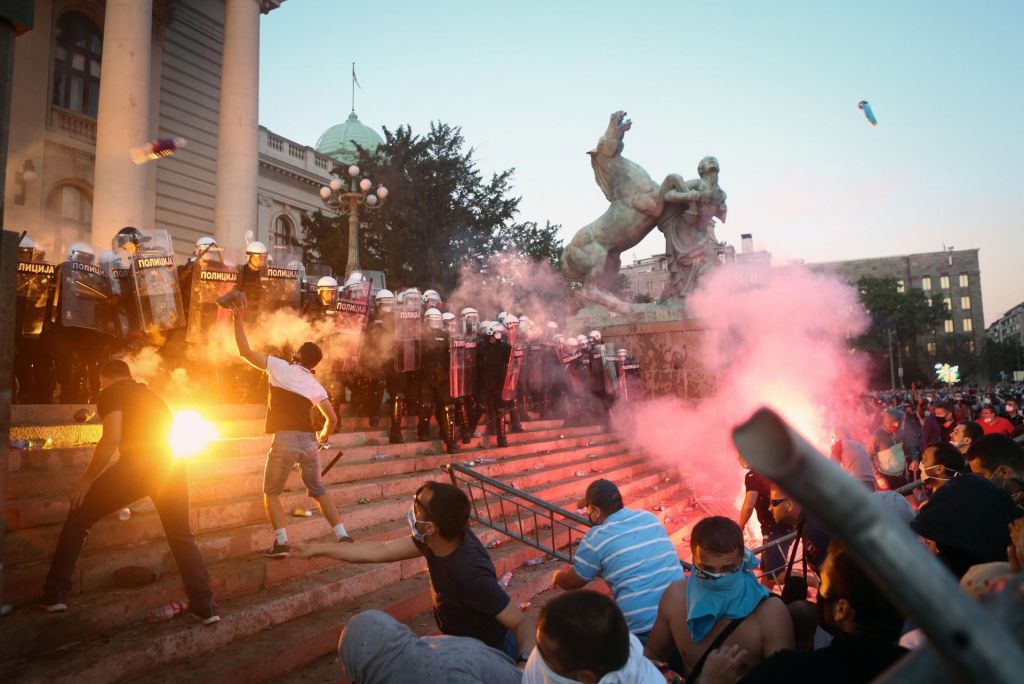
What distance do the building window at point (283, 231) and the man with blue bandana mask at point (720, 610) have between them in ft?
98.0

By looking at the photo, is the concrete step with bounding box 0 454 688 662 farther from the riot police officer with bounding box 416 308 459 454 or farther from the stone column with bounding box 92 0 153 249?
the stone column with bounding box 92 0 153 249

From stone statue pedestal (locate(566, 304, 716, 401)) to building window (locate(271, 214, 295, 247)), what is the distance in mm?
18371

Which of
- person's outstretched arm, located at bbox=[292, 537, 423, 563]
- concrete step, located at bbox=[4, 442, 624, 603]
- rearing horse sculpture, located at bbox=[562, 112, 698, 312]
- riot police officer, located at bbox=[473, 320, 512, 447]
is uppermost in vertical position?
rearing horse sculpture, located at bbox=[562, 112, 698, 312]

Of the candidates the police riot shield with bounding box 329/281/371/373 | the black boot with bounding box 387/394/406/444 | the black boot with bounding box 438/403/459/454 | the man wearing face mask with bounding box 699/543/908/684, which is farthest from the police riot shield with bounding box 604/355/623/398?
the man wearing face mask with bounding box 699/543/908/684

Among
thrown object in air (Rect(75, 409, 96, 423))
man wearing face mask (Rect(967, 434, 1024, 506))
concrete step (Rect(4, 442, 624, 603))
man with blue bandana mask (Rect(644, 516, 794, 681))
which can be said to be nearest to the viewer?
man with blue bandana mask (Rect(644, 516, 794, 681))

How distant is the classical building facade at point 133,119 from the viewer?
51.6ft

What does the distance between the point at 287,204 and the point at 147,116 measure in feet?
50.4

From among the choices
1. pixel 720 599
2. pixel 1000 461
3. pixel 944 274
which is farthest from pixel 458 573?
pixel 944 274

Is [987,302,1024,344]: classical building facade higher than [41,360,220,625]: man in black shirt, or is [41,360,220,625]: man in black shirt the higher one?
[987,302,1024,344]: classical building facade

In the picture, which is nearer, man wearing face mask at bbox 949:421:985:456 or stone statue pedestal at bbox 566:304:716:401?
man wearing face mask at bbox 949:421:985:456

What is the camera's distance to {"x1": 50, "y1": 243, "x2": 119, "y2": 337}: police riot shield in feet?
25.3

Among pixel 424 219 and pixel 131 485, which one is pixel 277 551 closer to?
pixel 131 485

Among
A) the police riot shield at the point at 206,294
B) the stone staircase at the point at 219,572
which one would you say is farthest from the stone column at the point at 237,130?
the stone staircase at the point at 219,572

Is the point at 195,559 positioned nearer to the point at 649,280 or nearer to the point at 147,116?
the point at 147,116
